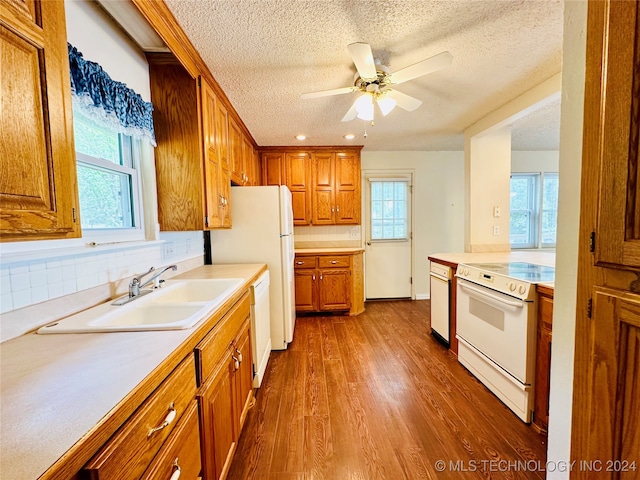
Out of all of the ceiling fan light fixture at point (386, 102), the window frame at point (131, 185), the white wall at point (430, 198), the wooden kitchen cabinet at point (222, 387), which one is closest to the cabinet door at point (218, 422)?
the wooden kitchen cabinet at point (222, 387)

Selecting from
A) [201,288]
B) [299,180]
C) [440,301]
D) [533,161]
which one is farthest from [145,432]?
[533,161]

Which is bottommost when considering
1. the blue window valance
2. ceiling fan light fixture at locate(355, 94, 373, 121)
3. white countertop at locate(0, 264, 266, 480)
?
white countertop at locate(0, 264, 266, 480)

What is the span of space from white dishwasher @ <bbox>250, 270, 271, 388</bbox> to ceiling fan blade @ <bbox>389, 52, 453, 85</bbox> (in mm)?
1662

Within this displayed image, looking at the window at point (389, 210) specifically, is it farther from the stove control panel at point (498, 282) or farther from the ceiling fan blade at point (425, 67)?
the ceiling fan blade at point (425, 67)

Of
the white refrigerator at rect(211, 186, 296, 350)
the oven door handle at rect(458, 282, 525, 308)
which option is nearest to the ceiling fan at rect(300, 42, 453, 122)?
the white refrigerator at rect(211, 186, 296, 350)

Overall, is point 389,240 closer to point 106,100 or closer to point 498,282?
point 498,282

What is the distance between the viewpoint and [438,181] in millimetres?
4078

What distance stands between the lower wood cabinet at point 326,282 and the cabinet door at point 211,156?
1590 millimetres

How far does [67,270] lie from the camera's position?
110 cm

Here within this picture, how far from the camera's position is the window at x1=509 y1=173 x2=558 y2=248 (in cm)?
411

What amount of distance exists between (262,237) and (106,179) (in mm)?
1245

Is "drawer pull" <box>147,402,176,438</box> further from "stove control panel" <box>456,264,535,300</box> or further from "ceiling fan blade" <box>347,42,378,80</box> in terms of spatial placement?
"stove control panel" <box>456,264,535,300</box>

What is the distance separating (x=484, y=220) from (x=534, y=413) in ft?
6.22

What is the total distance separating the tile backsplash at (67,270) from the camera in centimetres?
90
